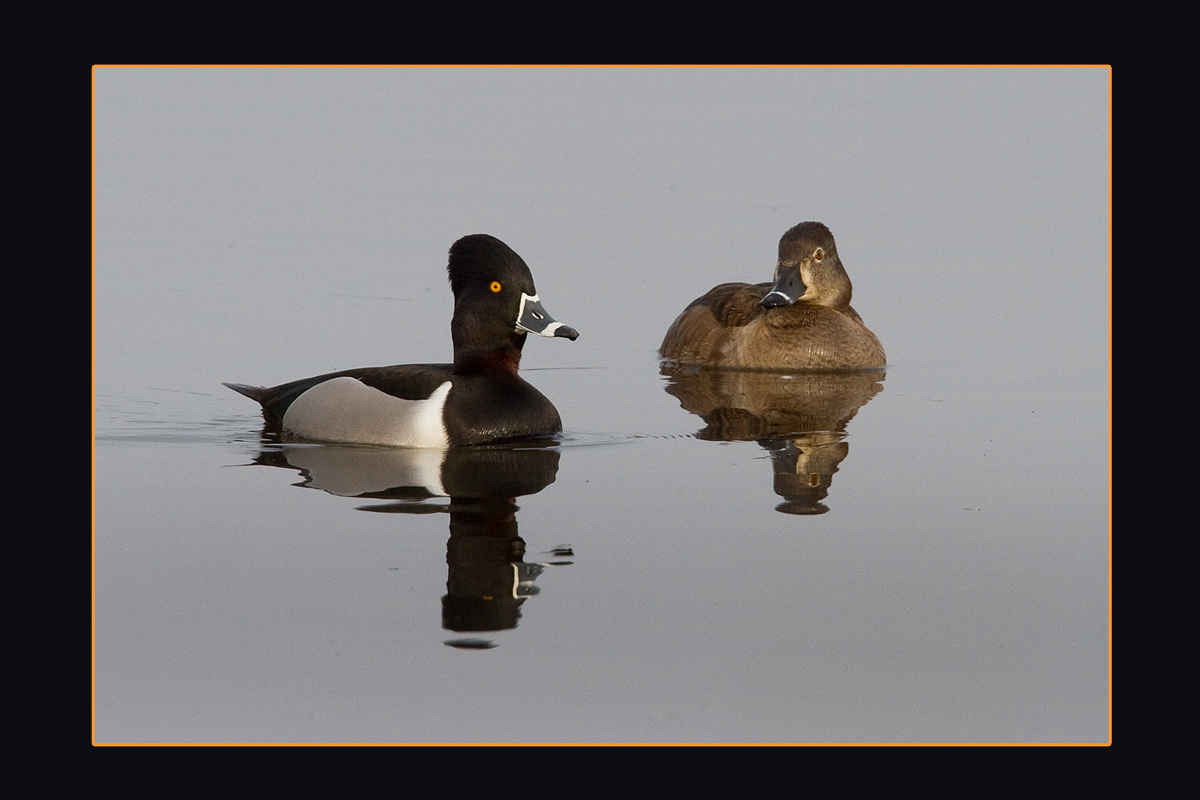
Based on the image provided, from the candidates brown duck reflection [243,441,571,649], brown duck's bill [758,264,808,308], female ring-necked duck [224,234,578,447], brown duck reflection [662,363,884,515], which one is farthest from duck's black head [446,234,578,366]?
brown duck's bill [758,264,808,308]

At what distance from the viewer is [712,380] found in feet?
42.9

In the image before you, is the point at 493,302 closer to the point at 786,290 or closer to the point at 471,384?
the point at 471,384

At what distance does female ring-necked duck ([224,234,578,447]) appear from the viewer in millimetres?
9688

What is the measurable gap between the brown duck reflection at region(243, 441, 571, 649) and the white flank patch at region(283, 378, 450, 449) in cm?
8

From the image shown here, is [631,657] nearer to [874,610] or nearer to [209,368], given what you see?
[874,610]

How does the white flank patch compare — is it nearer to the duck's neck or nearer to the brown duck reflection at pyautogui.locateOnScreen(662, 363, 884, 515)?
the duck's neck

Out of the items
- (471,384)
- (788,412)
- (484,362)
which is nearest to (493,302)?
(484,362)

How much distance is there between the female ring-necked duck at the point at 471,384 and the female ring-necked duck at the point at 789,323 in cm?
394

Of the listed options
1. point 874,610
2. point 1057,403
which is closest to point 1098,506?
point 874,610

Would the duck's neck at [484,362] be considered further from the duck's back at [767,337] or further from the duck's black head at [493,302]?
the duck's back at [767,337]

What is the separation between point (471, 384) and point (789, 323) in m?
4.65

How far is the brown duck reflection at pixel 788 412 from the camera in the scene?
9.05m

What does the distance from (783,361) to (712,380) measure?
78 cm

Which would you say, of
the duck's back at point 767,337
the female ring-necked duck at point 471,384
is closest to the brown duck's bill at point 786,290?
the duck's back at point 767,337
